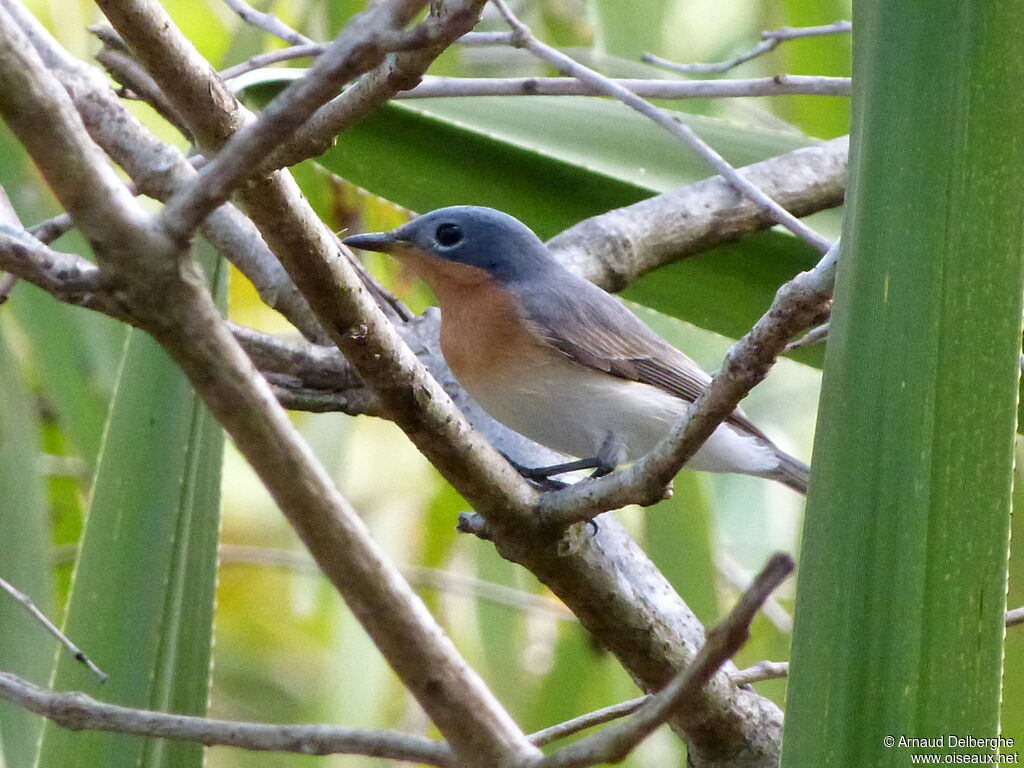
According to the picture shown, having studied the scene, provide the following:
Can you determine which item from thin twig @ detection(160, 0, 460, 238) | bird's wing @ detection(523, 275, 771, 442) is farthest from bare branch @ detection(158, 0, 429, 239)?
bird's wing @ detection(523, 275, 771, 442)

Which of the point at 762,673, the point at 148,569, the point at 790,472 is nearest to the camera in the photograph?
the point at 762,673

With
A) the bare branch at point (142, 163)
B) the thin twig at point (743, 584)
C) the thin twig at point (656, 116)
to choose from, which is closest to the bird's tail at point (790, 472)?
the thin twig at point (743, 584)

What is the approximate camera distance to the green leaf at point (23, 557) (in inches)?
85.6

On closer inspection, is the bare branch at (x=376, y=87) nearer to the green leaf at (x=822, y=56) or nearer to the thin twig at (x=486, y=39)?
the thin twig at (x=486, y=39)

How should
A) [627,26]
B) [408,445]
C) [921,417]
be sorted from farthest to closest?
[408,445] → [627,26] → [921,417]

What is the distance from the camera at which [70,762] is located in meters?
1.62

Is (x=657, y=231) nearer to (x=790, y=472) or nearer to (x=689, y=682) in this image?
(x=790, y=472)

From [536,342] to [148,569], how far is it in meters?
0.99

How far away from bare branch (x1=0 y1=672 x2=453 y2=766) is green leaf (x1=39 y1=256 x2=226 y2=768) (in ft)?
2.03

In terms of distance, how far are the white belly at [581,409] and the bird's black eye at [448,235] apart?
32cm

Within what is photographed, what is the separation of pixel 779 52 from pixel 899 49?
3.45 m

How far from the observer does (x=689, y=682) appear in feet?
2.43

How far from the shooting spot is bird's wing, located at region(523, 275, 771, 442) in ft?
8.04

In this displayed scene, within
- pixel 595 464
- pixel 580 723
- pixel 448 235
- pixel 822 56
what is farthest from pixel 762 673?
pixel 822 56
